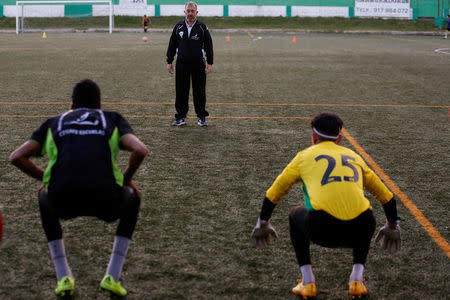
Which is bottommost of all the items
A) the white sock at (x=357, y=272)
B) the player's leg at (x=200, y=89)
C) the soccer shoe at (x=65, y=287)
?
the soccer shoe at (x=65, y=287)

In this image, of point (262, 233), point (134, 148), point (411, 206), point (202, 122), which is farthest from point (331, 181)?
point (202, 122)

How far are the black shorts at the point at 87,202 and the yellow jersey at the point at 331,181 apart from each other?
93 cm

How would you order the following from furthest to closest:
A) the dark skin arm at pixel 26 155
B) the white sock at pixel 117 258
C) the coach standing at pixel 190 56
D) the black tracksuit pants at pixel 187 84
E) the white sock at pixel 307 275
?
the black tracksuit pants at pixel 187 84
the coach standing at pixel 190 56
the white sock at pixel 307 275
the white sock at pixel 117 258
the dark skin arm at pixel 26 155

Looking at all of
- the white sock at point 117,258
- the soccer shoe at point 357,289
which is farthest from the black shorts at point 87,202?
the soccer shoe at point 357,289

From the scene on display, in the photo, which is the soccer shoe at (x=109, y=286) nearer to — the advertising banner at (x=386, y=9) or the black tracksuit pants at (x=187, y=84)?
the black tracksuit pants at (x=187, y=84)

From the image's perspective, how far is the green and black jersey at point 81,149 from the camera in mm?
3098

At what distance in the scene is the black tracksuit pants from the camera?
8578 millimetres

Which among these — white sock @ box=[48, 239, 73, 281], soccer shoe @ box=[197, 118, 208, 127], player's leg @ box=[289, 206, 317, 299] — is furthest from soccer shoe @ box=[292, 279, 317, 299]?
soccer shoe @ box=[197, 118, 208, 127]

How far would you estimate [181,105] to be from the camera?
8.64 meters

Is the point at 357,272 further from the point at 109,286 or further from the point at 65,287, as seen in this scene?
the point at 65,287

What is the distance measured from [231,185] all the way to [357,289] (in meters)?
2.58

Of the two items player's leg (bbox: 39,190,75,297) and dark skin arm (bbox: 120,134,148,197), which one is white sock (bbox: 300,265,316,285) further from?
player's leg (bbox: 39,190,75,297)

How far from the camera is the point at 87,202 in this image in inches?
123

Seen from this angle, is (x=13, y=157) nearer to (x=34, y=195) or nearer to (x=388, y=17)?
(x=34, y=195)
